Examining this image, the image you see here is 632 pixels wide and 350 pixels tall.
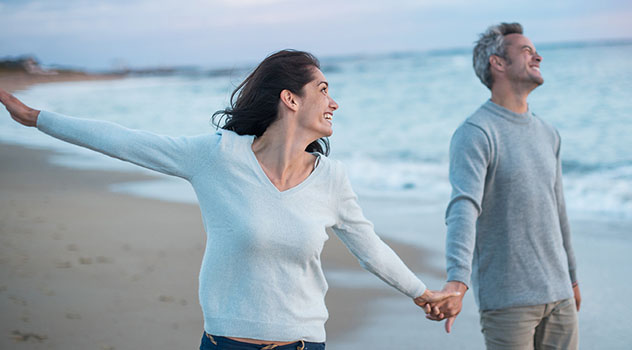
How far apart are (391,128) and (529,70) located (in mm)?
18328

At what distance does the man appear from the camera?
277 centimetres

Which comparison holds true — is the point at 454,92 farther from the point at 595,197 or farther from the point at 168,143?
the point at 168,143

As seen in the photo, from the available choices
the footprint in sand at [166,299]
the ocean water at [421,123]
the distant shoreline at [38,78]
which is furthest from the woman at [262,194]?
the distant shoreline at [38,78]

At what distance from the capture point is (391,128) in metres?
21.2

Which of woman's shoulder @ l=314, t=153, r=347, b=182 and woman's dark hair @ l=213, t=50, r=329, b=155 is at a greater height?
woman's dark hair @ l=213, t=50, r=329, b=155

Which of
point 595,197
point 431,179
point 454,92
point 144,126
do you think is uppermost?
point 454,92

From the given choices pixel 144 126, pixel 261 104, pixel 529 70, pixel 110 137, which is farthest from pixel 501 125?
pixel 144 126

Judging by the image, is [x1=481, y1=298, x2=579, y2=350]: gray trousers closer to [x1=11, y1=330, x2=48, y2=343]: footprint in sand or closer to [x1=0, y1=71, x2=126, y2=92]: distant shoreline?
[x1=11, y1=330, x2=48, y2=343]: footprint in sand

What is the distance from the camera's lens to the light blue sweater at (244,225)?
2.12m

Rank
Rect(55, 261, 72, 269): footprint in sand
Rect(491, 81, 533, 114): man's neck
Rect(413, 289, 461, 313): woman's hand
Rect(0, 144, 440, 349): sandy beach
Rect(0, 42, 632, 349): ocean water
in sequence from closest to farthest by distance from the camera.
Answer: Rect(413, 289, 461, 313): woman's hand < Rect(491, 81, 533, 114): man's neck < Rect(0, 144, 440, 349): sandy beach < Rect(0, 42, 632, 349): ocean water < Rect(55, 261, 72, 269): footprint in sand

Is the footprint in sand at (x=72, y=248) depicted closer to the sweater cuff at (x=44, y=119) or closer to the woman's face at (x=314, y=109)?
the sweater cuff at (x=44, y=119)

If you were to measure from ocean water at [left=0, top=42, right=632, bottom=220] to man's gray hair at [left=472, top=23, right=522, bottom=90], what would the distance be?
1.18 metres

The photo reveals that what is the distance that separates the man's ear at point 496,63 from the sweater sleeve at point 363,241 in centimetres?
112

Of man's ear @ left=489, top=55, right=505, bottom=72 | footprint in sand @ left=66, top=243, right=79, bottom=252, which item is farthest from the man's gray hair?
footprint in sand @ left=66, top=243, right=79, bottom=252
